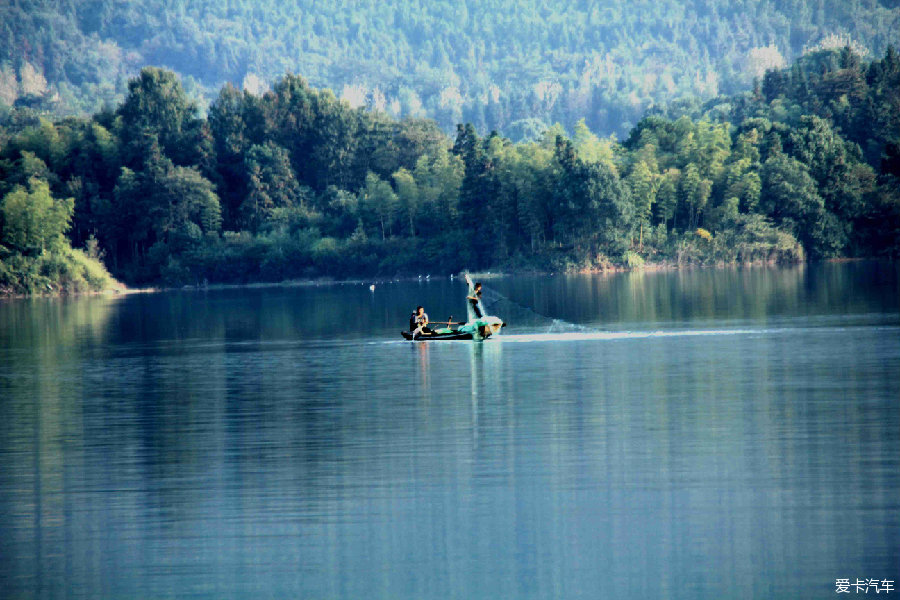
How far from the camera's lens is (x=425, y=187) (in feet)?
347

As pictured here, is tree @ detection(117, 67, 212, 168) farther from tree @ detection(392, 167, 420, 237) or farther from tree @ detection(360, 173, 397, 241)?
tree @ detection(392, 167, 420, 237)

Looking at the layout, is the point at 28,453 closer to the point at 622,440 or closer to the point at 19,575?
the point at 19,575

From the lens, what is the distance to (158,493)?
16.0 metres

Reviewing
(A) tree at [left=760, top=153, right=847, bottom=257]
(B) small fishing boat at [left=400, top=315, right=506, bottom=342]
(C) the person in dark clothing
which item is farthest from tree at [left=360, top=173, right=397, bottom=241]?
(B) small fishing boat at [left=400, top=315, right=506, bottom=342]

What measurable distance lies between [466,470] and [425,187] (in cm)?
8986

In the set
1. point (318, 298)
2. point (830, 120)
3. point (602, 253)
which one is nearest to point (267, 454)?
point (318, 298)

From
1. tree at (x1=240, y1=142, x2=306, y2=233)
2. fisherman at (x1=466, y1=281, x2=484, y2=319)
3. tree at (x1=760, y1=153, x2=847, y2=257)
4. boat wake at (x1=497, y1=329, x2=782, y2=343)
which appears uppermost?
tree at (x1=240, y1=142, x2=306, y2=233)

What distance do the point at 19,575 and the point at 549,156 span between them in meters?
88.0

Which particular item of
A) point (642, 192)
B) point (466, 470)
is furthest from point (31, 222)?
point (466, 470)

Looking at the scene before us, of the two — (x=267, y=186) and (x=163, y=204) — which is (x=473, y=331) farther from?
(x=267, y=186)

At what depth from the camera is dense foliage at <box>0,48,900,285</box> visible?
91500mm

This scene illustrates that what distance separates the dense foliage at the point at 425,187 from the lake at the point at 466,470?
2319 inches

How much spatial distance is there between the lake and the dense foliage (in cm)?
5890

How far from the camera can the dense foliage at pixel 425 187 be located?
300ft
